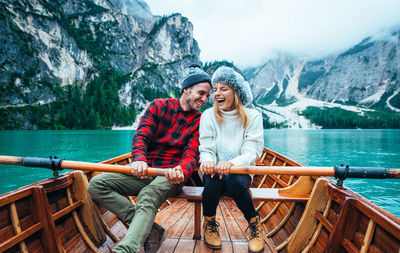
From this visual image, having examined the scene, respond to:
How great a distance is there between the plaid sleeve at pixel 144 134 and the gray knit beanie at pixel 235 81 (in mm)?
974

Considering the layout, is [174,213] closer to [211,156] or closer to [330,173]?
[211,156]

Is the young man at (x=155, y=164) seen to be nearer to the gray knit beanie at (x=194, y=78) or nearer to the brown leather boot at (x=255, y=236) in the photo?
the gray knit beanie at (x=194, y=78)

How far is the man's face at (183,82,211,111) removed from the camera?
3076 millimetres

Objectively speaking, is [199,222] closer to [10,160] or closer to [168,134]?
[168,134]

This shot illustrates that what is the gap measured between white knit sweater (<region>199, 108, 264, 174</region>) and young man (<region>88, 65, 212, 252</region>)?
0.23 m

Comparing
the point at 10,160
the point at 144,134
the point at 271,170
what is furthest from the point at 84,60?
the point at 271,170

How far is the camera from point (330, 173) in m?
2.43

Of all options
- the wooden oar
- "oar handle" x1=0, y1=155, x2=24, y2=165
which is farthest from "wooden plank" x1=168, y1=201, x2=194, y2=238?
"oar handle" x1=0, y1=155, x2=24, y2=165

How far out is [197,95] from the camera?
3.07 meters

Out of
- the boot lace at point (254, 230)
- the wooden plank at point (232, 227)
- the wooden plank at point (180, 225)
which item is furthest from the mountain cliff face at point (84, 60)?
the boot lace at point (254, 230)

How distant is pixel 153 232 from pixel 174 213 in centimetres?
171

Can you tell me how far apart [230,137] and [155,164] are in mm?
1080

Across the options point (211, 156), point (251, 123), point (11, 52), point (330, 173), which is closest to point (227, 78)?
point (251, 123)

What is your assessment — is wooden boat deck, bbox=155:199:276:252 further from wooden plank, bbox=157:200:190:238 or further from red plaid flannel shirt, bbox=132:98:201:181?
red plaid flannel shirt, bbox=132:98:201:181
